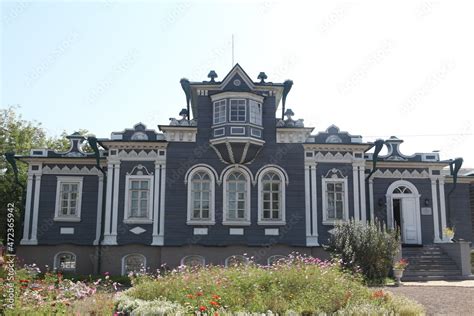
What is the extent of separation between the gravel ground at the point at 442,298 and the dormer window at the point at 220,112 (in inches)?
349

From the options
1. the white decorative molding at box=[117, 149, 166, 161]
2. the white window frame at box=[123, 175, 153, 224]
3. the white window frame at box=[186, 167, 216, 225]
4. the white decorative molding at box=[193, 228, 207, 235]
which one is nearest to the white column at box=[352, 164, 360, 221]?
the white window frame at box=[186, 167, 216, 225]

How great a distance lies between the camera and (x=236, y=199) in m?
19.0

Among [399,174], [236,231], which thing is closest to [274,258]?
[236,231]

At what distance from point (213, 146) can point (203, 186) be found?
5.41 feet

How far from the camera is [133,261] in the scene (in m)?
18.5

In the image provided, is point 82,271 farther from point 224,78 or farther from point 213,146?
point 224,78

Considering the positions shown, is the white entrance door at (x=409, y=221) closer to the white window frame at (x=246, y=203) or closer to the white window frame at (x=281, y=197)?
the white window frame at (x=281, y=197)

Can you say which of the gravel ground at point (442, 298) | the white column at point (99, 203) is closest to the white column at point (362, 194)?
the gravel ground at point (442, 298)

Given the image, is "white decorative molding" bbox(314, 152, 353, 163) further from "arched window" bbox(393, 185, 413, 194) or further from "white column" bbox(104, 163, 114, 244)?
"white column" bbox(104, 163, 114, 244)

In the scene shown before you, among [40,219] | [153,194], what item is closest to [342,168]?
[153,194]

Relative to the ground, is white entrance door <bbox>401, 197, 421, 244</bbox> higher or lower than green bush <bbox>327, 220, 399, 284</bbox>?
higher

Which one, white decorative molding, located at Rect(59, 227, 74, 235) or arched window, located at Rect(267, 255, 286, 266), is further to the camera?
white decorative molding, located at Rect(59, 227, 74, 235)

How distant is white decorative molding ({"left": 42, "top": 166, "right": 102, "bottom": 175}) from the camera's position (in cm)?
1997

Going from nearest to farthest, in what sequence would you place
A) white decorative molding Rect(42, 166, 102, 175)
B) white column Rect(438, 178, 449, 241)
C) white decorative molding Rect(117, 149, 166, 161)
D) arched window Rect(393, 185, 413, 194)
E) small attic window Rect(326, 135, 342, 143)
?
white decorative molding Rect(117, 149, 166, 161), small attic window Rect(326, 135, 342, 143), white decorative molding Rect(42, 166, 102, 175), white column Rect(438, 178, 449, 241), arched window Rect(393, 185, 413, 194)
